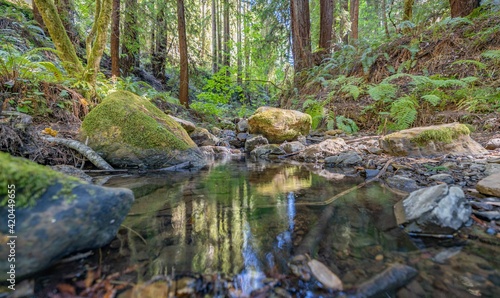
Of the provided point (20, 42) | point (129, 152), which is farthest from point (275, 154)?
point (20, 42)

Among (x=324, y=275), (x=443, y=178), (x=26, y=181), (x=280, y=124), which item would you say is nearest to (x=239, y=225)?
(x=324, y=275)

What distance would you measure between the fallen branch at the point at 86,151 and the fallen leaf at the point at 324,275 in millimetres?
3167

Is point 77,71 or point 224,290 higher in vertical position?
point 77,71

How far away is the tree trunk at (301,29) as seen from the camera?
9.31 metres

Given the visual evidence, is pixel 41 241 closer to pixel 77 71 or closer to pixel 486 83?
pixel 77 71

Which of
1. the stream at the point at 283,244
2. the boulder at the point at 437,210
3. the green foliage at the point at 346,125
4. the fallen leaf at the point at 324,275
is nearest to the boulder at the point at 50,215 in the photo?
the stream at the point at 283,244

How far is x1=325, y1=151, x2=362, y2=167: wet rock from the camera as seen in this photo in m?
3.68

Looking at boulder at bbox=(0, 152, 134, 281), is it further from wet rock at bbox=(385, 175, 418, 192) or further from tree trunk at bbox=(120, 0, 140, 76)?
tree trunk at bbox=(120, 0, 140, 76)

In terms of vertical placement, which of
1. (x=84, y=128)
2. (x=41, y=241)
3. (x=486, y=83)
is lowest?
(x=41, y=241)

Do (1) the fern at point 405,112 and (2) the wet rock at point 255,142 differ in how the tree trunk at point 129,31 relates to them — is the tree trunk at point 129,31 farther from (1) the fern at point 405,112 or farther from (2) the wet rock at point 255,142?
(1) the fern at point 405,112

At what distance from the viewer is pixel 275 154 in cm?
518

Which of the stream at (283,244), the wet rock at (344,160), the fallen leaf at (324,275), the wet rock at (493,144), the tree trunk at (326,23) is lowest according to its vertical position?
the fallen leaf at (324,275)

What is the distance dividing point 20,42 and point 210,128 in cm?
588

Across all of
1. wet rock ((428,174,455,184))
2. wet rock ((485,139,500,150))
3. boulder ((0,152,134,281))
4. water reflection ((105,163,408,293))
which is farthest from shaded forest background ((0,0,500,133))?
boulder ((0,152,134,281))
